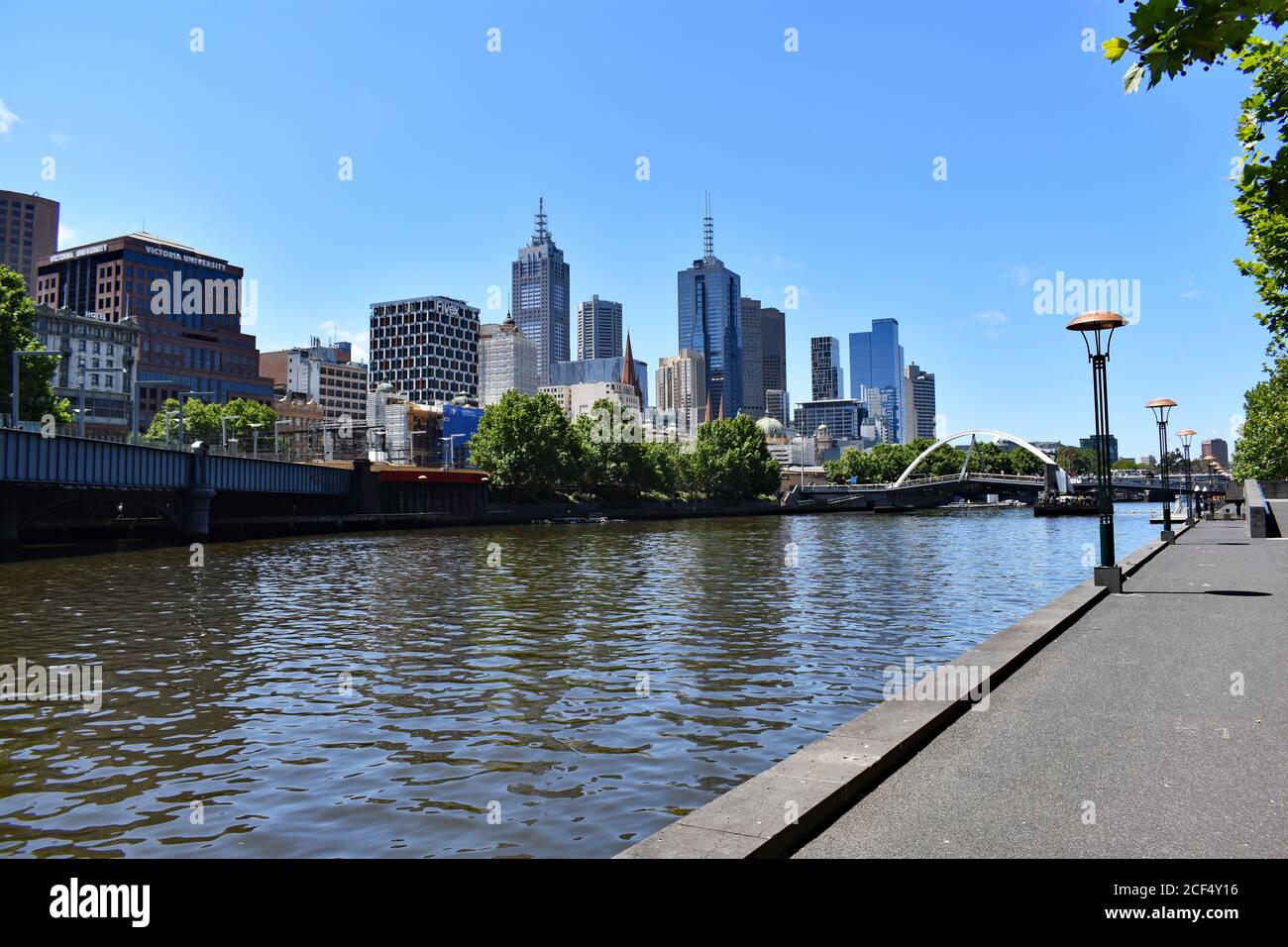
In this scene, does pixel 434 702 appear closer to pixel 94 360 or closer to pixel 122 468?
pixel 122 468

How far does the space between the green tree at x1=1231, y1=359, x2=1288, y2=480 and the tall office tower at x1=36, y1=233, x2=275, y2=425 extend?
167 meters

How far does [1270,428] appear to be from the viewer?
85188 millimetres

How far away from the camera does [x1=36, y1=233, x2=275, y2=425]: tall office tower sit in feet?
577

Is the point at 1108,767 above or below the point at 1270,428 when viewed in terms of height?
below

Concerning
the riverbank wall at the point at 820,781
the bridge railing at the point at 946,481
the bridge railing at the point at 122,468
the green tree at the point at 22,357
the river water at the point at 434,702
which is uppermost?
the green tree at the point at 22,357

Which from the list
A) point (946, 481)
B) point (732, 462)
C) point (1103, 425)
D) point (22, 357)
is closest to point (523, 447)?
point (732, 462)

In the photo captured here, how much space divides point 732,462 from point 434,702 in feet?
474

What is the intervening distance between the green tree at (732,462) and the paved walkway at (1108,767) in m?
142

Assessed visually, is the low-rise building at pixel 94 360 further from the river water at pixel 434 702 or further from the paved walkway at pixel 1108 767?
the paved walkway at pixel 1108 767

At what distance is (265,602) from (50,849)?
71.2 ft

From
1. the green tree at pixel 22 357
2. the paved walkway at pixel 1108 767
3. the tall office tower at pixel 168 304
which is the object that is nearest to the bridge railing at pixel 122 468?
the green tree at pixel 22 357

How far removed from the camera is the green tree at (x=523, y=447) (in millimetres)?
113188

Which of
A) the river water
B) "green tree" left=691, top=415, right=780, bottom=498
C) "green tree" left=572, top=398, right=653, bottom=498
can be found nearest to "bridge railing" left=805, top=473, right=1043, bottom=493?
"green tree" left=691, top=415, right=780, bottom=498
